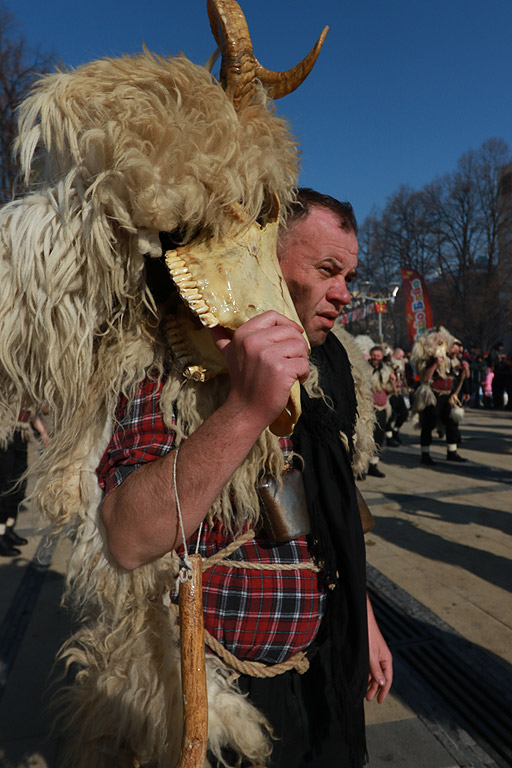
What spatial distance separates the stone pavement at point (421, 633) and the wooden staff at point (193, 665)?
0.47 meters

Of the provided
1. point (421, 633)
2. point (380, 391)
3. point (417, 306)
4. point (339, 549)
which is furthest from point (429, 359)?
point (417, 306)

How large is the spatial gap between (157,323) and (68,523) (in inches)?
19.3

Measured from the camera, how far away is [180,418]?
114 cm

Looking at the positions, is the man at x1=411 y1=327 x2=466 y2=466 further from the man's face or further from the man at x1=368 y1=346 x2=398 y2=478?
the man's face

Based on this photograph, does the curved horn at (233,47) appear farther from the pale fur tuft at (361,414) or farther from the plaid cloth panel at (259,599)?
→ the pale fur tuft at (361,414)

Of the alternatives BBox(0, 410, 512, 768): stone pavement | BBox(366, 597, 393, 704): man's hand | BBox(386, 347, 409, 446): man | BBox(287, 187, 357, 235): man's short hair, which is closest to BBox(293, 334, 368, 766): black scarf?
BBox(366, 597, 393, 704): man's hand

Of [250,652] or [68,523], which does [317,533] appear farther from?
[68,523]

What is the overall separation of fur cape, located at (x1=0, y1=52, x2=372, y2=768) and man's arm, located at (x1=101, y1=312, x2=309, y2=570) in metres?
0.16

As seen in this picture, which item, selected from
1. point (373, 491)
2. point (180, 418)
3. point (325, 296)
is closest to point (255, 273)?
point (180, 418)

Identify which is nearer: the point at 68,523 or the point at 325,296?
the point at 68,523

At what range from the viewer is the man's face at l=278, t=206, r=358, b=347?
160 centimetres

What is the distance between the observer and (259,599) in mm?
1341

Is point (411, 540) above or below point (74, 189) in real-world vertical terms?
below

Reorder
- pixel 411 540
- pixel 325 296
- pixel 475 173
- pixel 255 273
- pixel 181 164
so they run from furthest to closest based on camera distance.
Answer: pixel 475 173
pixel 411 540
pixel 325 296
pixel 255 273
pixel 181 164
